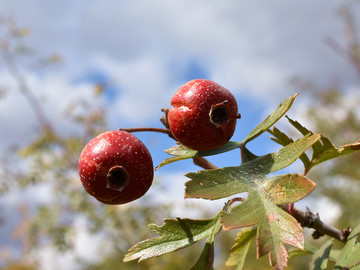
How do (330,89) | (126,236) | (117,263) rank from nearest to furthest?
1. (126,236)
2. (330,89)
3. (117,263)

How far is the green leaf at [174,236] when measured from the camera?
1017mm

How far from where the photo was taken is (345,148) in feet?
3.42

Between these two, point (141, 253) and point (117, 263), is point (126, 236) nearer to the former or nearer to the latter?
point (141, 253)

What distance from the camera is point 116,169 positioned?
1066 mm

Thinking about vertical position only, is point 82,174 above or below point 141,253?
above

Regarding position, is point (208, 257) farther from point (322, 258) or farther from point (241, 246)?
point (322, 258)

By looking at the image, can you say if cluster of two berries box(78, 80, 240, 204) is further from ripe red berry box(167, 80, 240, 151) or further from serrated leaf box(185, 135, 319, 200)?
serrated leaf box(185, 135, 319, 200)

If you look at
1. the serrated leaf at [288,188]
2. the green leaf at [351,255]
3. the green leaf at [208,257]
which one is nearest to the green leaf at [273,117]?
the serrated leaf at [288,188]

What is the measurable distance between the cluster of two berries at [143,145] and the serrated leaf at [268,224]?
0.22 m

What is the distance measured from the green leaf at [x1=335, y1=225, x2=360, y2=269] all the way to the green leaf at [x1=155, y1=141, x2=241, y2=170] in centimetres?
41

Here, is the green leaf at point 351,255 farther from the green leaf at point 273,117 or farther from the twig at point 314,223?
the green leaf at point 273,117

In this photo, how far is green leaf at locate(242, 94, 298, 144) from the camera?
1040mm

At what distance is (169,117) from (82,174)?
29 centimetres

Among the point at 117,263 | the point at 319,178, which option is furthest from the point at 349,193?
the point at 117,263
